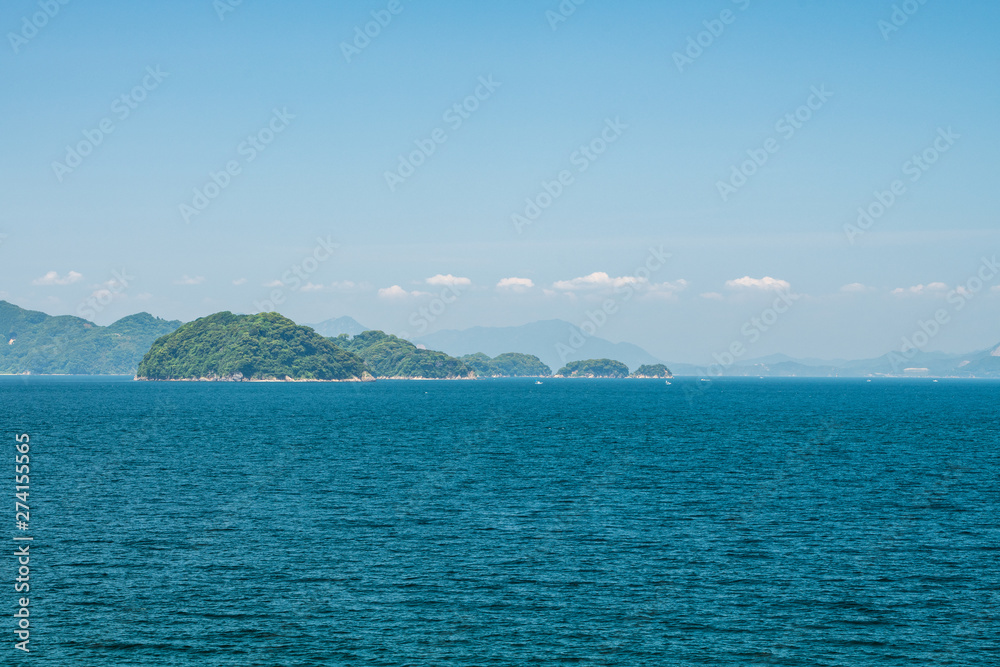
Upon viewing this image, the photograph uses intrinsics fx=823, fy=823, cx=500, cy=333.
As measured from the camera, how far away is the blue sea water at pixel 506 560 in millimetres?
33906

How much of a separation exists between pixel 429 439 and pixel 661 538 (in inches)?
2898

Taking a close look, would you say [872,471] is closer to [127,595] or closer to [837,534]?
[837,534]

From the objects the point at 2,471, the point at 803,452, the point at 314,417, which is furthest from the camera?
the point at 314,417

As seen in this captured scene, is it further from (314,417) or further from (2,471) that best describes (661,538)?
(314,417)

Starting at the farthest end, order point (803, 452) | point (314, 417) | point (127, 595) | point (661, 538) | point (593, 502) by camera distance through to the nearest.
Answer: point (314, 417) → point (803, 452) → point (593, 502) → point (661, 538) → point (127, 595)

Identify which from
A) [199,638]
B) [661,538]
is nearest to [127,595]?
[199,638]

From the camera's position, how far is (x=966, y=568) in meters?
45.2

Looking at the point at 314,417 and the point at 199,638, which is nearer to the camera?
the point at 199,638

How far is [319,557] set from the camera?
154 ft

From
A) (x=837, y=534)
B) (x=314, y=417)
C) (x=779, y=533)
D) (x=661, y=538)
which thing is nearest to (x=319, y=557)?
(x=661, y=538)

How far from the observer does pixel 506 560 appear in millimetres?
46469

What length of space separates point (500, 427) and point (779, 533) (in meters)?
97.4

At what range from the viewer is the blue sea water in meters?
33.9

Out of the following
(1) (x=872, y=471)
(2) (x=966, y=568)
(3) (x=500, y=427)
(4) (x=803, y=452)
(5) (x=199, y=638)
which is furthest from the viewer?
(3) (x=500, y=427)
